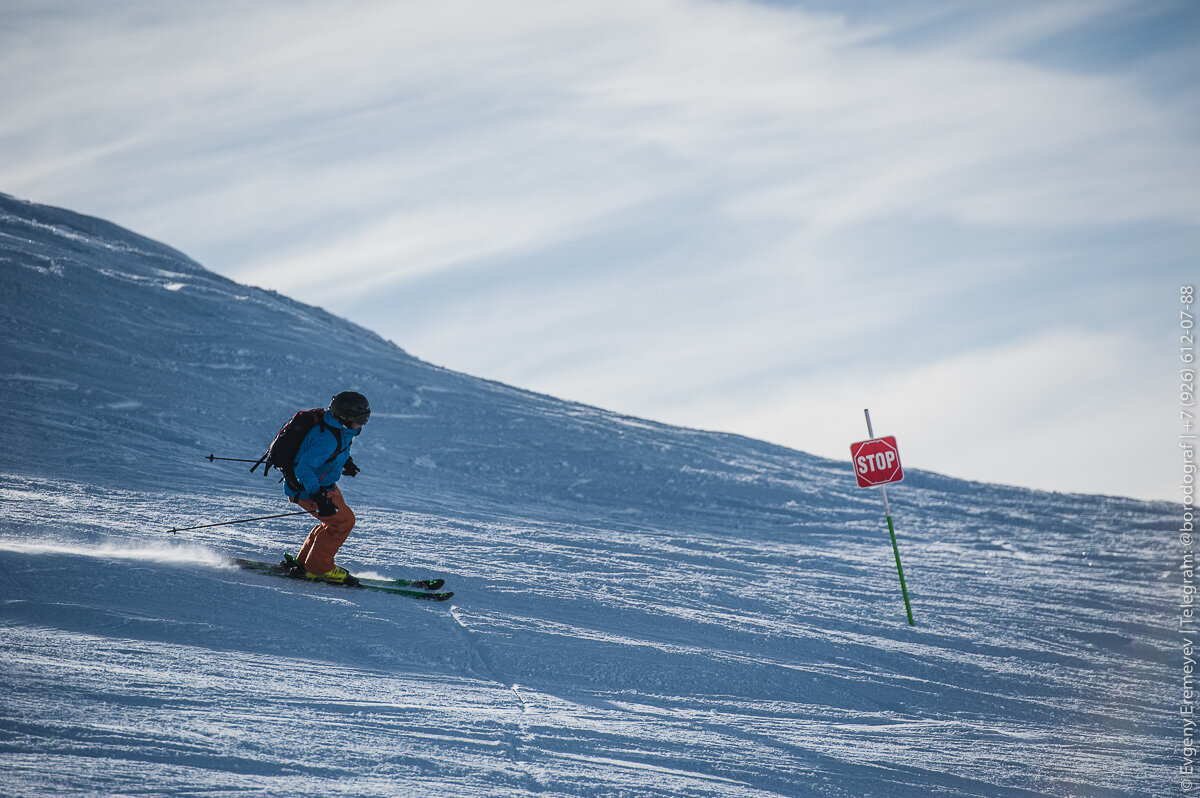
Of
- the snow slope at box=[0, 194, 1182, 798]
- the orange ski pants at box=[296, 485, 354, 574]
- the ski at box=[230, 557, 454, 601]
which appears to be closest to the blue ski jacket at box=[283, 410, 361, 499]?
the orange ski pants at box=[296, 485, 354, 574]

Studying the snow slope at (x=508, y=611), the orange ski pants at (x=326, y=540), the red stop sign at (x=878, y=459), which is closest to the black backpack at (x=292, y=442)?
the orange ski pants at (x=326, y=540)

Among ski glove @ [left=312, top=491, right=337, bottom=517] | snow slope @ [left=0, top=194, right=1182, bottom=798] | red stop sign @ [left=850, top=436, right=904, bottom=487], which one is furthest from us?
red stop sign @ [left=850, top=436, right=904, bottom=487]

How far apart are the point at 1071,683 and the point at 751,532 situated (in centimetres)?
594

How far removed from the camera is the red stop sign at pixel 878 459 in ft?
32.8

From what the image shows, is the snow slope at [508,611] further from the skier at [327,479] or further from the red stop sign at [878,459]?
the red stop sign at [878,459]

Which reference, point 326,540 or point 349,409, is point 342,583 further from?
point 349,409

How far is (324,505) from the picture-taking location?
7.45 metres

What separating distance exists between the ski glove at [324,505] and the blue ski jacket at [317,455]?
0.06 m

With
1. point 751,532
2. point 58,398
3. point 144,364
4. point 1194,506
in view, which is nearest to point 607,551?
point 751,532

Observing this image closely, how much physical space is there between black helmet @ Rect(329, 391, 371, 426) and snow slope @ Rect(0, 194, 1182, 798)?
1343mm

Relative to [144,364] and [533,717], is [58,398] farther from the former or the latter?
[533,717]

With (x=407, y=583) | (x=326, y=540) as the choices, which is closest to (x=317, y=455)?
(x=326, y=540)

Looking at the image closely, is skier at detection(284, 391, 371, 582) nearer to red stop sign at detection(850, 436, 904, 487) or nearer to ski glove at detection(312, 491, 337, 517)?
ski glove at detection(312, 491, 337, 517)

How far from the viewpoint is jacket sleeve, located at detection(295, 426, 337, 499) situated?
7.33m
